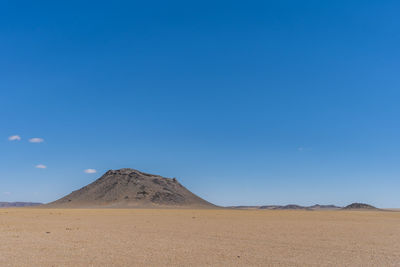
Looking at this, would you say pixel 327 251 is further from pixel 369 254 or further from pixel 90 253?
pixel 90 253

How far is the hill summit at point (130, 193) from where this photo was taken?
440 feet

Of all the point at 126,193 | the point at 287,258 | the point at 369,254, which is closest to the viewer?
the point at 287,258

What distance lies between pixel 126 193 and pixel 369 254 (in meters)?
133

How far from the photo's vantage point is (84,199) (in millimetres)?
141375

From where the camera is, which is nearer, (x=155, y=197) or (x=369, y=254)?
(x=369, y=254)

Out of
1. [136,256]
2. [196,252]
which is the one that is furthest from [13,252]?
[196,252]

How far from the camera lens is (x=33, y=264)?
11797 millimetres

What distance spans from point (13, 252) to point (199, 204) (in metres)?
143

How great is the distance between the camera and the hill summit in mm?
134125

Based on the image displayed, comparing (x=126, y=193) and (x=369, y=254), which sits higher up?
(x=126, y=193)

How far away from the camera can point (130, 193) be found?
141375 mm

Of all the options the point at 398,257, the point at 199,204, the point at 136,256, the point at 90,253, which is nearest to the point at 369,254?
the point at 398,257

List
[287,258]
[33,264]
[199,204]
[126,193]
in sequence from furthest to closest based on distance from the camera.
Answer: [199,204] → [126,193] → [287,258] → [33,264]

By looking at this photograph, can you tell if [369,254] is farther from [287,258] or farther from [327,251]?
[287,258]
